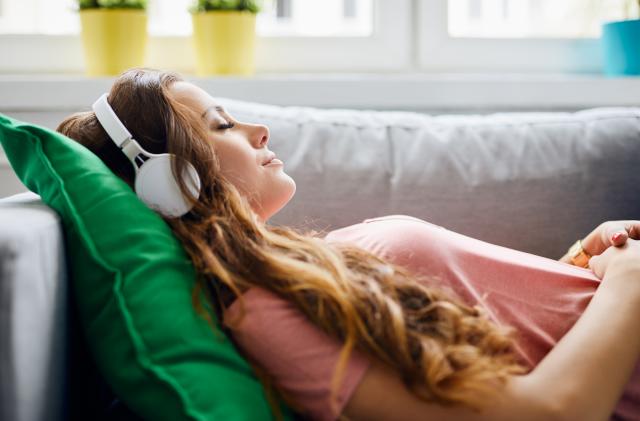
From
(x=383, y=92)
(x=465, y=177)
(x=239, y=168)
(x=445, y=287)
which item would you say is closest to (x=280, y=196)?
(x=239, y=168)

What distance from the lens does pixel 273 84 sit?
69.9 inches

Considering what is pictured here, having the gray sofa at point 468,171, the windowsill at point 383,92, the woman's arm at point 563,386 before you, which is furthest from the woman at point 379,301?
the windowsill at point 383,92

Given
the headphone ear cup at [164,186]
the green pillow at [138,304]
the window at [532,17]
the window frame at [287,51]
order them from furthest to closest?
the window at [532,17] < the window frame at [287,51] < the headphone ear cup at [164,186] < the green pillow at [138,304]

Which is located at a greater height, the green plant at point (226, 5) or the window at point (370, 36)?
the green plant at point (226, 5)

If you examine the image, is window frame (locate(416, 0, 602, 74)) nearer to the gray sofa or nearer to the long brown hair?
the gray sofa

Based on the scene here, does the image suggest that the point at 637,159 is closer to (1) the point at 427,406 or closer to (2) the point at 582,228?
(2) the point at 582,228

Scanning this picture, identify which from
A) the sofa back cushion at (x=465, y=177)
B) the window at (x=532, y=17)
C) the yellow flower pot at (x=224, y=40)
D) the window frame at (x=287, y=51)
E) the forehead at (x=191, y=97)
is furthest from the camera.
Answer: the window at (x=532, y=17)

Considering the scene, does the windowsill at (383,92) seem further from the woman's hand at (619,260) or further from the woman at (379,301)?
the woman's hand at (619,260)

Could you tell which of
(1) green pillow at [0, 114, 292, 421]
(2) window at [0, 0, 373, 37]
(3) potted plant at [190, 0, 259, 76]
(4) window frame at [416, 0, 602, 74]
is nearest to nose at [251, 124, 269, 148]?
(1) green pillow at [0, 114, 292, 421]

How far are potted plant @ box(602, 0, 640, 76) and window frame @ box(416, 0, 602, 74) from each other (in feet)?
0.36

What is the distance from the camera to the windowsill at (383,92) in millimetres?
1728

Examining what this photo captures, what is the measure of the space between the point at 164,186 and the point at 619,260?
618 millimetres

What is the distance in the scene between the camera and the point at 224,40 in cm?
184

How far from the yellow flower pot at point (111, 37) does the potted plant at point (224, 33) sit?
14 centimetres
